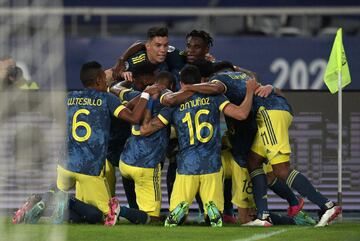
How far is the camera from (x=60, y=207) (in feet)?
37.0

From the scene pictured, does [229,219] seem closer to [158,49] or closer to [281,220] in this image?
[281,220]

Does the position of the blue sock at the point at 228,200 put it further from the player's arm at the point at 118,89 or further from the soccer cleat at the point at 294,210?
the player's arm at the point at 118,89

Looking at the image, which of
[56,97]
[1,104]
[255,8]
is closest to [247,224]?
[56,97]

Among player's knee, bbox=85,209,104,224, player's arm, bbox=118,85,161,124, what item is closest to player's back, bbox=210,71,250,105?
player's arm, bbox=118,85,161,124

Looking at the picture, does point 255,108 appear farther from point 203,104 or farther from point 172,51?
point 172,51

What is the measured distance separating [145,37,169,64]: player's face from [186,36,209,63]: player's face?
0.83 feet

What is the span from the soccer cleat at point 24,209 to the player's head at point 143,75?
5.46ft

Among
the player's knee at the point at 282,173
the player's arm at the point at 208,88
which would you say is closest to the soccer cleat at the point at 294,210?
the player's knee at the point at 282,173

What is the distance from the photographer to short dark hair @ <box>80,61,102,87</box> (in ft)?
38.2

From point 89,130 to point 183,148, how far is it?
89 centimetres

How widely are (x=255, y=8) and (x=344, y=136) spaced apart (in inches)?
209

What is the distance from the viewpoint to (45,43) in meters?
8.02

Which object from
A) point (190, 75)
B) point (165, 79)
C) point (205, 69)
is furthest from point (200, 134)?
point (205, 69)

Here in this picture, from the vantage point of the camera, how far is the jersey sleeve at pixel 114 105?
11.6m
